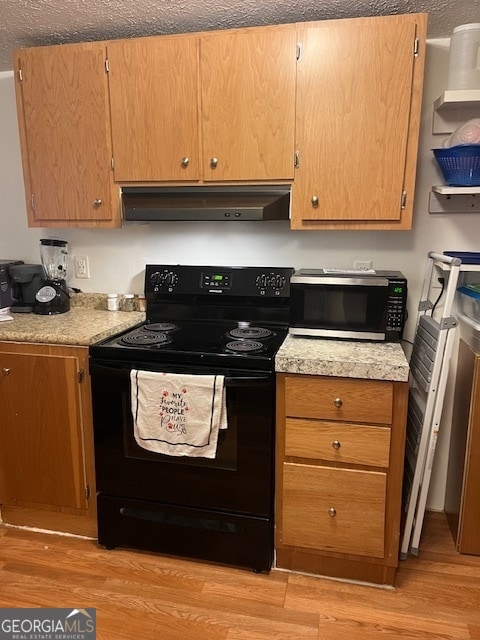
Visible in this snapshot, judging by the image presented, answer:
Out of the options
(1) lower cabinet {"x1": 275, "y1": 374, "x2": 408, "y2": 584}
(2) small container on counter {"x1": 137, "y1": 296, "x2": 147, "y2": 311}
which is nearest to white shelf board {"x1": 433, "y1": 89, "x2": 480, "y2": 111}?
(1) lower cabinet {"x1": 275, "y1": 374, "x2": 408, "y2": 584}

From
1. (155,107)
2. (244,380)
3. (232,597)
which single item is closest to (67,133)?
(155,107)

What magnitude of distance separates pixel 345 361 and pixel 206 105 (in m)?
1.20

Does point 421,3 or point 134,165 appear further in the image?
point 134,165

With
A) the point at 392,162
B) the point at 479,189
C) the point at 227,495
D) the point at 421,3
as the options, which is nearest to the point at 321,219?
the point at 392,162

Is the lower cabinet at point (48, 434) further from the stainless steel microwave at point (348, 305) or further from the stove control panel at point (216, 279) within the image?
the stainless steel microwave at point (348, 305)

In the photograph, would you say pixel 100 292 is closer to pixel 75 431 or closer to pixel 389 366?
pixel 75 431

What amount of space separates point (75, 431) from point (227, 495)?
0.70 meters

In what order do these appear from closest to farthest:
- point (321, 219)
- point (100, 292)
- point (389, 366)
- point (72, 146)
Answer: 1. point (389, 366)
2. point (321, 219)
3. point (72, 146)
4. point (100, 292)

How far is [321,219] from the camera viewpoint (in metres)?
2.07

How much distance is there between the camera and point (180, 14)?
197 centimetres

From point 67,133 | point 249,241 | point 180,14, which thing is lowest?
point 249,241

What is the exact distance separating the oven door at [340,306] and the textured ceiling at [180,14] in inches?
40.9

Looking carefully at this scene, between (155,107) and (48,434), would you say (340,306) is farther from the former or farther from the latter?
(48,434)

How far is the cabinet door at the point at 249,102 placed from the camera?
197 centimetres
